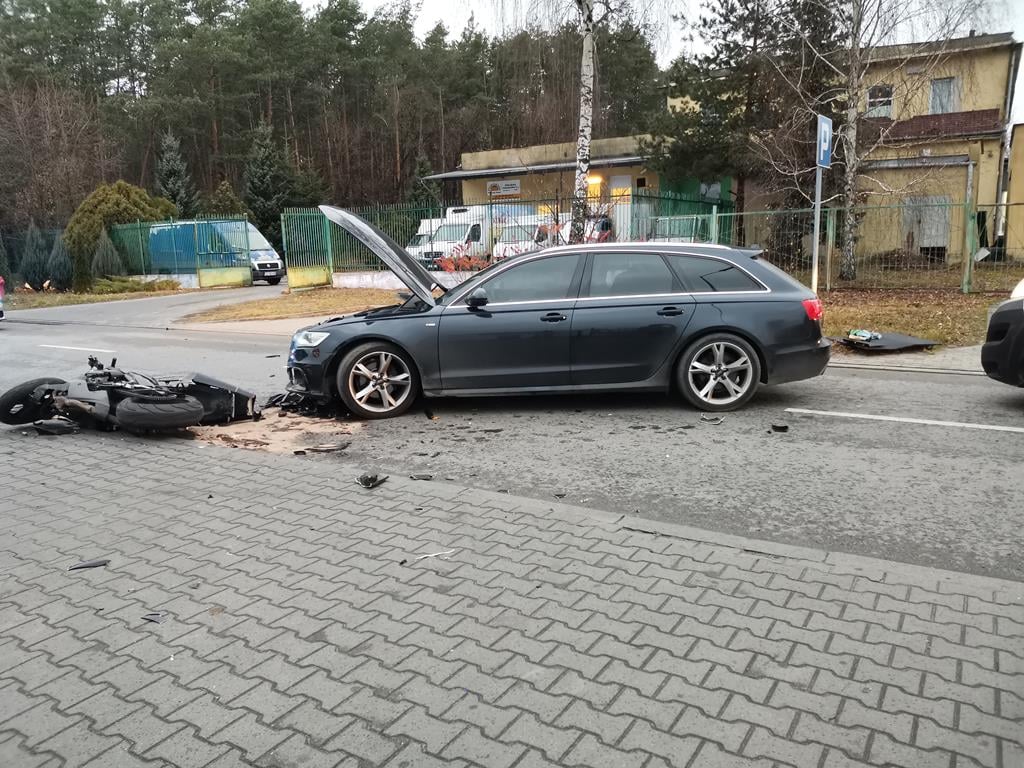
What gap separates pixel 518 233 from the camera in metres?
21.2

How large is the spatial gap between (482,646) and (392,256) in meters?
5.26

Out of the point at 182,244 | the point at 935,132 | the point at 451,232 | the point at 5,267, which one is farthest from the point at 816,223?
the point at 5,267

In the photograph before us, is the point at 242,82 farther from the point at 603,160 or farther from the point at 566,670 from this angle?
the point at 566,670

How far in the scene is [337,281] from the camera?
25.8 m

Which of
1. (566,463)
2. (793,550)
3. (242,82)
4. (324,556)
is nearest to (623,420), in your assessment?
(566,463)

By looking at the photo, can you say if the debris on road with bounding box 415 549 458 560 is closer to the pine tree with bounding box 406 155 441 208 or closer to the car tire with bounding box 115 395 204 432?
the car tire with bounding box 115 395 204 432

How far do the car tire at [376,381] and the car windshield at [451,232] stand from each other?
15374 mm

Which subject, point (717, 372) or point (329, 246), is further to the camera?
point (329, 246)

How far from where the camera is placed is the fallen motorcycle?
6.65 m

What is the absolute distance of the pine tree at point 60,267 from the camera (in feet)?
103

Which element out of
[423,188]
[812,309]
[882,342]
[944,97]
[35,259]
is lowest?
[882,342]

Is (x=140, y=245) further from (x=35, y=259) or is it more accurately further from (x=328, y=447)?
(x=328, y=447)

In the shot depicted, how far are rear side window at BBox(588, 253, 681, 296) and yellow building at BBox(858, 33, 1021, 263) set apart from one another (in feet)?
42.6

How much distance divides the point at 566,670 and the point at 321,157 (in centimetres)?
5828
